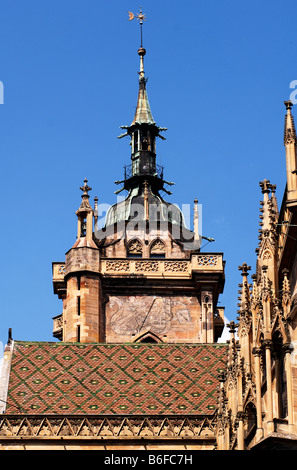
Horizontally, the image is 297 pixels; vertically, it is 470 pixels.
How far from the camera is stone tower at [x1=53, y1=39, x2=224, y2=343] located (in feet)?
190

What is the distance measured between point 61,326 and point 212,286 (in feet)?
20.7

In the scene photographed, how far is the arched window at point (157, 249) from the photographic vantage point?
61.8 meters

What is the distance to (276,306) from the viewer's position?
3422cm

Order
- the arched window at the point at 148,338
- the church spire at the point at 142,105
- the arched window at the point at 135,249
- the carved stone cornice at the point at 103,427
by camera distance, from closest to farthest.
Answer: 1. the carved stone cornice at the point at 103,427
2. the arched window at the point at 148,338
3. the arched window at the point at 135,249
4. the church spire at the point at 142,105

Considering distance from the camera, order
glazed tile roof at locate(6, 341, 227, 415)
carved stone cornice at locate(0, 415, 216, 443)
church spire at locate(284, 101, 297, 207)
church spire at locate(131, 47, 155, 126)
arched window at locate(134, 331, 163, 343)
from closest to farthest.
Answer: church spire at locate(284, 101, 297, 207) < carved stone cornice at locate(0, 415, 216, 443) < glazed tile roof at locate(6, 341, 227, 415) < arched window at locate(134, 331, 163, 343) < church spire at locate(131, 47, 155, 126)

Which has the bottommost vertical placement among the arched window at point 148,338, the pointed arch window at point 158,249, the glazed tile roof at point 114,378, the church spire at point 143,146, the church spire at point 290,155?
the glazed tile roof at point 114,378

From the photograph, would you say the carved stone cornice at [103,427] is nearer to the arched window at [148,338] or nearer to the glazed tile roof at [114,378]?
the glazed tile roof at [114,378]

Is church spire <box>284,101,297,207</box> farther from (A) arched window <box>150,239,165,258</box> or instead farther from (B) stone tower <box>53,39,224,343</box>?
(A) arched window <box>150,239,165,258</box>

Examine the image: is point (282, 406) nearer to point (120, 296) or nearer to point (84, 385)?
point (84, 385)

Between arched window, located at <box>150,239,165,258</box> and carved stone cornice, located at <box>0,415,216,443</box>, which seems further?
arched window, located at <box>150,239,165,258</box>

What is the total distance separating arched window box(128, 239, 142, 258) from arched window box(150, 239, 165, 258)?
1.56 feet

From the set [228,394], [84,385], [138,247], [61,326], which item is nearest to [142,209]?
[138,247]

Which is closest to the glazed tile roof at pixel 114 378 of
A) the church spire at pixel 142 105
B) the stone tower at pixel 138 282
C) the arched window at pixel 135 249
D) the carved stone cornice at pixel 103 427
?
the carved stone cornice at pixel 103 427

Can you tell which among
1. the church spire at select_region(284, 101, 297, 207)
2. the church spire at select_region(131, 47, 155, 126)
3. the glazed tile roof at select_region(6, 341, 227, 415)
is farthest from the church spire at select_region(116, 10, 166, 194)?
the church spire at select_region(284, 101, 297, 207)
